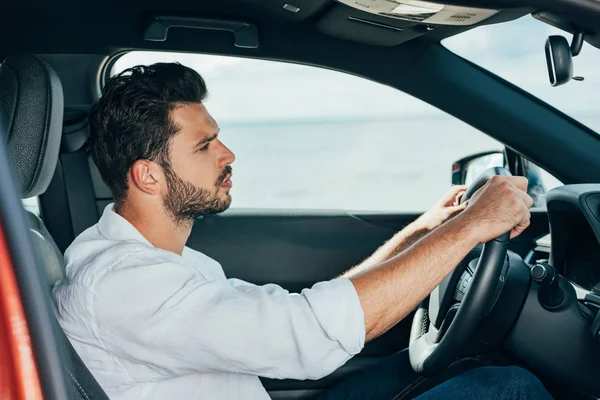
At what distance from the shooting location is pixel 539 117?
6.97ft

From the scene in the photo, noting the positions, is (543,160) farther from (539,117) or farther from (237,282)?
(237,282)

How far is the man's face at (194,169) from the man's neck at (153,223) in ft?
0.06

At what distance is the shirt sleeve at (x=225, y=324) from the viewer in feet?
4.25

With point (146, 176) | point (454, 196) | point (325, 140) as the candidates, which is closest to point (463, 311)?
point (454, 196)

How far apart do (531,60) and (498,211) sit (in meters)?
0.68

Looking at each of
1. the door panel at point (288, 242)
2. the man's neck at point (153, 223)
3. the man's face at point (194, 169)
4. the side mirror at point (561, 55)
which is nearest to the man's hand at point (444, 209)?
the side mirror at point (561, 55)

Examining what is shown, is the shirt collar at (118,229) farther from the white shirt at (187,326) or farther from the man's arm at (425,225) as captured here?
the man's arm at (425,225)

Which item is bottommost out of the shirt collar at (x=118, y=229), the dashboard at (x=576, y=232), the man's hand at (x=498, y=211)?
the dashboard at (x=576, y=232)

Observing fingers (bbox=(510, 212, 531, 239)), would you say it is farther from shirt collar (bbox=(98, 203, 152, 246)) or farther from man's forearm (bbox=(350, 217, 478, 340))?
shirt collar (bbox=(98, 203, 152, 246))

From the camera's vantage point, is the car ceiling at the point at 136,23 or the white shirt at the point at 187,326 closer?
the white shirt at the point at 187,326

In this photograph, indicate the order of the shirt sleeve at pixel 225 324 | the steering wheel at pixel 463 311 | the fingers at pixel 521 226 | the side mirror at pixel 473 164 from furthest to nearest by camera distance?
the side mirror at pixel 473 164
the steering wheel at pixel 463 311
the fingers at pixel 521 226
the shirt sleeve at pixel 225 324

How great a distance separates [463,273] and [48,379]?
127 centimetres

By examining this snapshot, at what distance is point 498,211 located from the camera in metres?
1.40

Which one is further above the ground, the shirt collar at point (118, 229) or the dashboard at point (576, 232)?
the shirt collar at point (118, 229)
